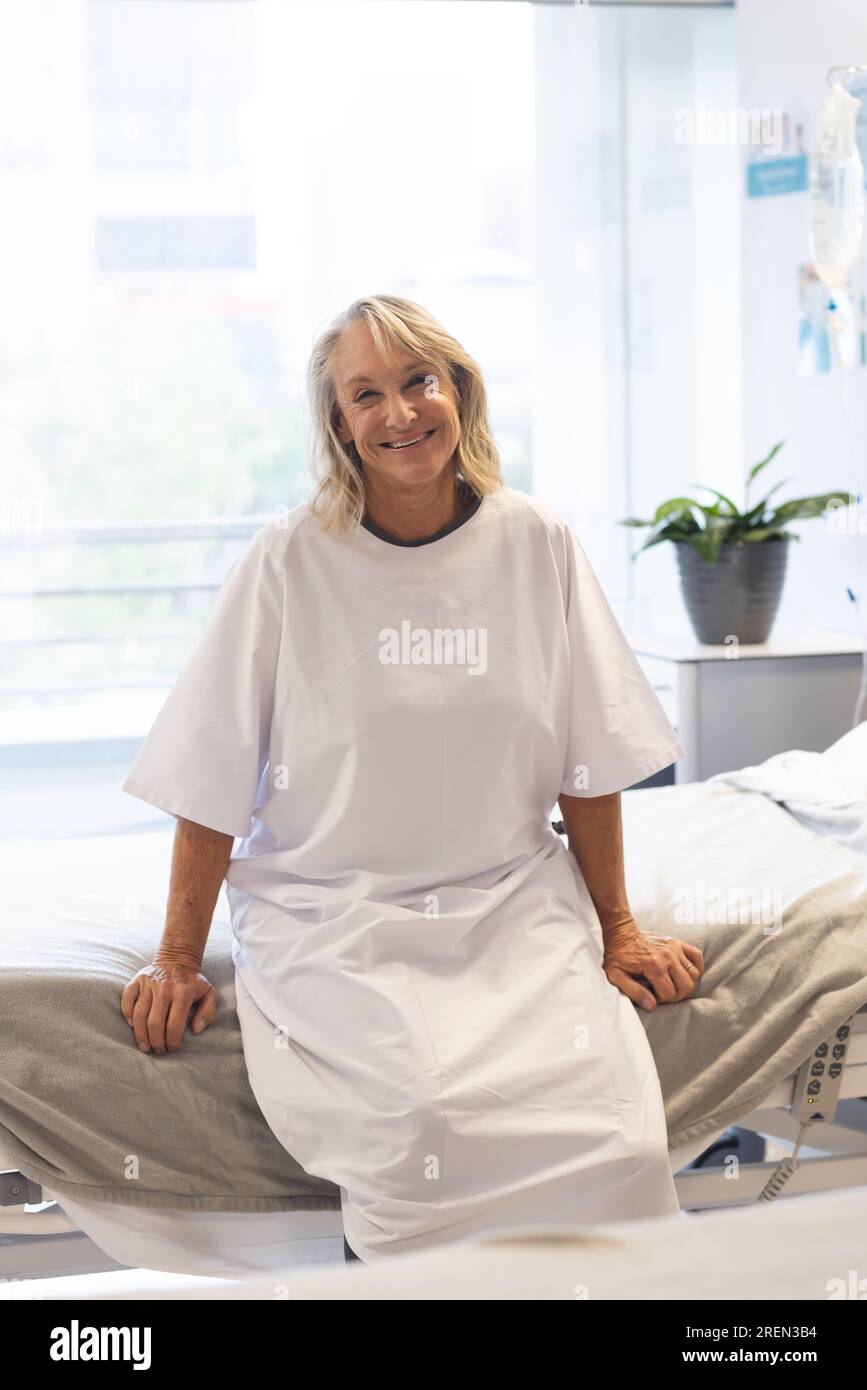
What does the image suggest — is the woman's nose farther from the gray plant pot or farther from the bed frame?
the gray plant pot

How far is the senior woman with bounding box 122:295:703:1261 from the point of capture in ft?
4.67

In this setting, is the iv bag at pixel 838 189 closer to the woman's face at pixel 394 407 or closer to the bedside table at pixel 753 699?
the bedside table at pixel 753 699

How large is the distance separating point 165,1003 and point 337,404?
0.69 meters

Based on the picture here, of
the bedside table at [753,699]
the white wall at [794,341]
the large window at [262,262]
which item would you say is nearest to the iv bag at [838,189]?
the white wall at [794,341]

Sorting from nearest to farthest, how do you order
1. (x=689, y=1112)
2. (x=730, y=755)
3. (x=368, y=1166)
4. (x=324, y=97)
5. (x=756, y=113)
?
(x=368, y=1166), (x=689, y=1112), (x=730, y=755), (x=756, y=113), (x=324, y=97)

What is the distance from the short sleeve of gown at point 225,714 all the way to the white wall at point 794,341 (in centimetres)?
192

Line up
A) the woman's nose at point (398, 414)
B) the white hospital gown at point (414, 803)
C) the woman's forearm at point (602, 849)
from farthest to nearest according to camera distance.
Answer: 1. the woman's forearm at point (602, 849)
2. the woman's nose at point (398, 414)
3. the white hospital gown at point (414, 803)

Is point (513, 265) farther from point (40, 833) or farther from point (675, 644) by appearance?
point (40, 833)

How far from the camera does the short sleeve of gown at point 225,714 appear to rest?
1.51m

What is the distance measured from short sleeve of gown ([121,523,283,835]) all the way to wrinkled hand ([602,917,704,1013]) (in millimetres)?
445

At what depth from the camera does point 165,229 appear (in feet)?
12.5

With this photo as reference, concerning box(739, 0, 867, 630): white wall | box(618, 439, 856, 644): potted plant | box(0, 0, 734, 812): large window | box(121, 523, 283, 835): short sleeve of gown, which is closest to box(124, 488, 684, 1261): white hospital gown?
box(121, 523, 283, 835): short sleeve of gown
